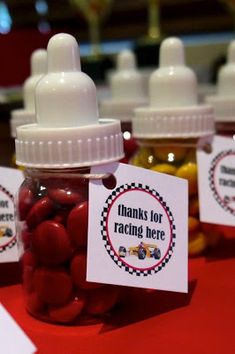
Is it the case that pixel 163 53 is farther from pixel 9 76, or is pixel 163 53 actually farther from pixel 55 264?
pixel 9 76

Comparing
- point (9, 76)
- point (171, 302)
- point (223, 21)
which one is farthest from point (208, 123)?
point (223, 21)

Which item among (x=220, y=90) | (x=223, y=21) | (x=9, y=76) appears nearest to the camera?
(x=220, y=90)

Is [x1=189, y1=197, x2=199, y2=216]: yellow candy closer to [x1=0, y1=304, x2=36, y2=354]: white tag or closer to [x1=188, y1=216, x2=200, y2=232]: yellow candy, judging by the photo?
[x1=188, y1=216, x2=200, y2=232]: yellow candy

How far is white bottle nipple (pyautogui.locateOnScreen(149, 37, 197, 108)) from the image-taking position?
51 centimetres

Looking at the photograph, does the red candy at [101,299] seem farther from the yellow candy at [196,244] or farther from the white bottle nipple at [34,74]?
the white bottle nipple at [34,74]

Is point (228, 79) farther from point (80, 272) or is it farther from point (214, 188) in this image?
point (80, 272)

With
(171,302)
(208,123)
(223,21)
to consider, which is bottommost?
(171,302)

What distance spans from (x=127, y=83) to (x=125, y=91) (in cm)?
1

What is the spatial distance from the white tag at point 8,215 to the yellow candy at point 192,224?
163mm

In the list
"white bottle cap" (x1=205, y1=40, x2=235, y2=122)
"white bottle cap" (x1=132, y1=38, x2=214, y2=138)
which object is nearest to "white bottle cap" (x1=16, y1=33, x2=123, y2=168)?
"white bottle cap" (x1=132, y1=38, x2=214, y2=138)

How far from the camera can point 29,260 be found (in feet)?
1.33

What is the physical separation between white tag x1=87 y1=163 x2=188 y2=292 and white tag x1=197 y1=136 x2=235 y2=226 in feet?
0.26

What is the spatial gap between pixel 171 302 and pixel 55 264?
11cm

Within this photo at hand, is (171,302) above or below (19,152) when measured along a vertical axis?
below
